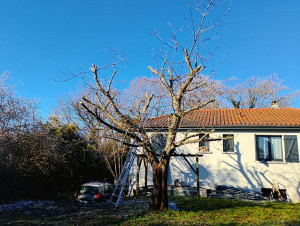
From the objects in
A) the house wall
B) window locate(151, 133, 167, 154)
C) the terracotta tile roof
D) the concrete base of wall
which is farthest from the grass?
window locate(151, 133, 167, 154)

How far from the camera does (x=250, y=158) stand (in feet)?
45.0

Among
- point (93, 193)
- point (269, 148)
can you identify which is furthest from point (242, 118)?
point (93, 193)

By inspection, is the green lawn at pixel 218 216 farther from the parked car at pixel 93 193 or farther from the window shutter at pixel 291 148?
the window shutter at pixel 291 148

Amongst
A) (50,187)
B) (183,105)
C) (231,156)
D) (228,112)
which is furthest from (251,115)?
(50,187)

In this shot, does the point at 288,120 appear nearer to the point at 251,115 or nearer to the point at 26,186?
the point at 251,115

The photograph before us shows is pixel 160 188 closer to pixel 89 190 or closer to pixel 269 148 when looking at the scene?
pixel 89 190

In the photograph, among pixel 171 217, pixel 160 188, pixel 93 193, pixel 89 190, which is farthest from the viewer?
pixel 89 190

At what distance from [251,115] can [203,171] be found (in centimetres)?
555

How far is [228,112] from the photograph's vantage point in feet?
58.2

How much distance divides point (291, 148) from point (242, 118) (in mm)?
3398

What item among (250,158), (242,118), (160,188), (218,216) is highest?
(242,118)

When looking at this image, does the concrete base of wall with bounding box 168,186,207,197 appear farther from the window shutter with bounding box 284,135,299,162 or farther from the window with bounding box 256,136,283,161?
the window shutter with bounding box 284,135,299,162

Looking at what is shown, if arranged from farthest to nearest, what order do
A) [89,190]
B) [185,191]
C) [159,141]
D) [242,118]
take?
[159,141] → [242,118] → [185,191] → [89,190]

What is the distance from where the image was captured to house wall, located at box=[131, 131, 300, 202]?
42.9 feet
